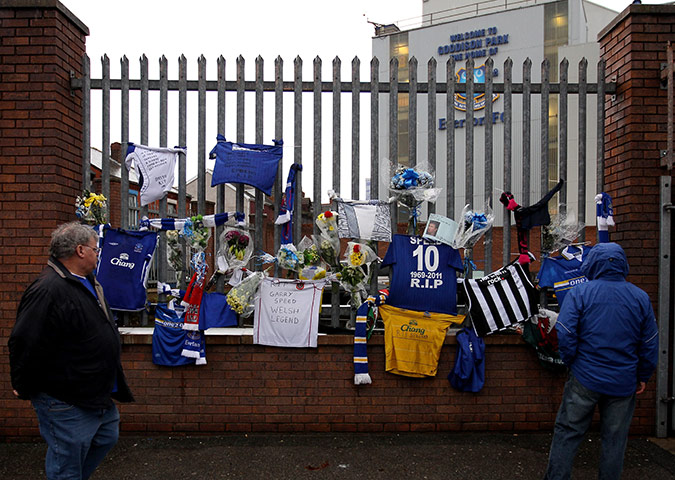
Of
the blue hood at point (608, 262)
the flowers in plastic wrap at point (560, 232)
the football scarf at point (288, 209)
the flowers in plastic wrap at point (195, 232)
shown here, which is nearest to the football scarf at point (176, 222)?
the flowers in plastic wrap at point (195, 232)

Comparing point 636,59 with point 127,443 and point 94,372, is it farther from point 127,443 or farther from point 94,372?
point 127,443

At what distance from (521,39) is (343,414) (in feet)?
91.7

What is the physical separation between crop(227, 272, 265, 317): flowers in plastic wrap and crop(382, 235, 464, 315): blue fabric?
3.98 ft

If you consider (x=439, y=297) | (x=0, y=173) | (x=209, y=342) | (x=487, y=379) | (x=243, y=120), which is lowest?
(x=487, y=379)

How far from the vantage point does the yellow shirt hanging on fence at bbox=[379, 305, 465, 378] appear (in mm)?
4652

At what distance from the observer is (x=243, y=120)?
4.95 meters

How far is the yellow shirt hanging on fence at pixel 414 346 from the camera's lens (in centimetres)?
465

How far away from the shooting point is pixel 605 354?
3.29 meters

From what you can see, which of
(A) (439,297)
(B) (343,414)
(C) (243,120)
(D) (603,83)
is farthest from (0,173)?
(D) (603,83)

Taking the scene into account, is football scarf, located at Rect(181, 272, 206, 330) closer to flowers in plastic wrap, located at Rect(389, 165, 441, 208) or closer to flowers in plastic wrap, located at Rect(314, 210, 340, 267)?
flowers in plastic wrap, located at Rect(314, 210, 340, 267)

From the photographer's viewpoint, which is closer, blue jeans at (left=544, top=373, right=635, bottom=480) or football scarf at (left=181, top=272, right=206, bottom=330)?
blue jeans at (left=544, top=373, right=635, bottom=480)

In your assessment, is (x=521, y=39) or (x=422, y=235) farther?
(x=521, y=39)

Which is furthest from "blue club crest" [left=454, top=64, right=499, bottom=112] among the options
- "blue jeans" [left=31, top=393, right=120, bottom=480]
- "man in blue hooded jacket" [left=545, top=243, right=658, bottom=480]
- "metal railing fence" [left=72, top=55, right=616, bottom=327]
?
"blue jeans" [left=31, top=393, right=120, bottom=480]

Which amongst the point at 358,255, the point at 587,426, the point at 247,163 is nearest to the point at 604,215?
the point at 587,426
